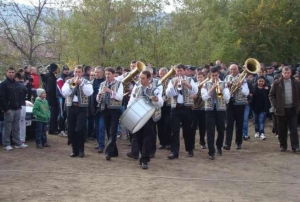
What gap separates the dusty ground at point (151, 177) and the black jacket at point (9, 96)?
1.03 m

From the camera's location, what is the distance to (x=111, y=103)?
998 centimetres

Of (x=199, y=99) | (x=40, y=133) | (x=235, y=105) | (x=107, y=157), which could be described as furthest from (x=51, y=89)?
(x=235, y=105)

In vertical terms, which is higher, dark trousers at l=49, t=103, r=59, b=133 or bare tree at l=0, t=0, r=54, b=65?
bare tree at l=0, t=0, r=54, b=65

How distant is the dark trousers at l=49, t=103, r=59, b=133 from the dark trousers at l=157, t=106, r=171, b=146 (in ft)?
10.0

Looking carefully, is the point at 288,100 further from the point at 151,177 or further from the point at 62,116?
the point at 62,116

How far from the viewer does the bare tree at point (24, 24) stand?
21453 mm

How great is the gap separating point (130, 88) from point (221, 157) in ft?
8.50

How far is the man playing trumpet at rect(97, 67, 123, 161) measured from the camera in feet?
32.4

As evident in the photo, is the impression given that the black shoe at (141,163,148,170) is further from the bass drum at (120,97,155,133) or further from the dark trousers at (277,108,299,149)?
the dark trousers at (277,108,299,149)

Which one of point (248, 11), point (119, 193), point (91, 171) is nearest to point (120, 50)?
point (248, 11)

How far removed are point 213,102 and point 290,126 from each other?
7.34 feet

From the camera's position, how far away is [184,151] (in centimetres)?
1123

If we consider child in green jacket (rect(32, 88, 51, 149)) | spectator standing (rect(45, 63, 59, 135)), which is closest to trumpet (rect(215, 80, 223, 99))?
child in green jacket (rect(32, 88, 51, 149))

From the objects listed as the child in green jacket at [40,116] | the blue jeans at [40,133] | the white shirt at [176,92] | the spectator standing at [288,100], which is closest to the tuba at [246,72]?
the spectator standing at [288,100]
